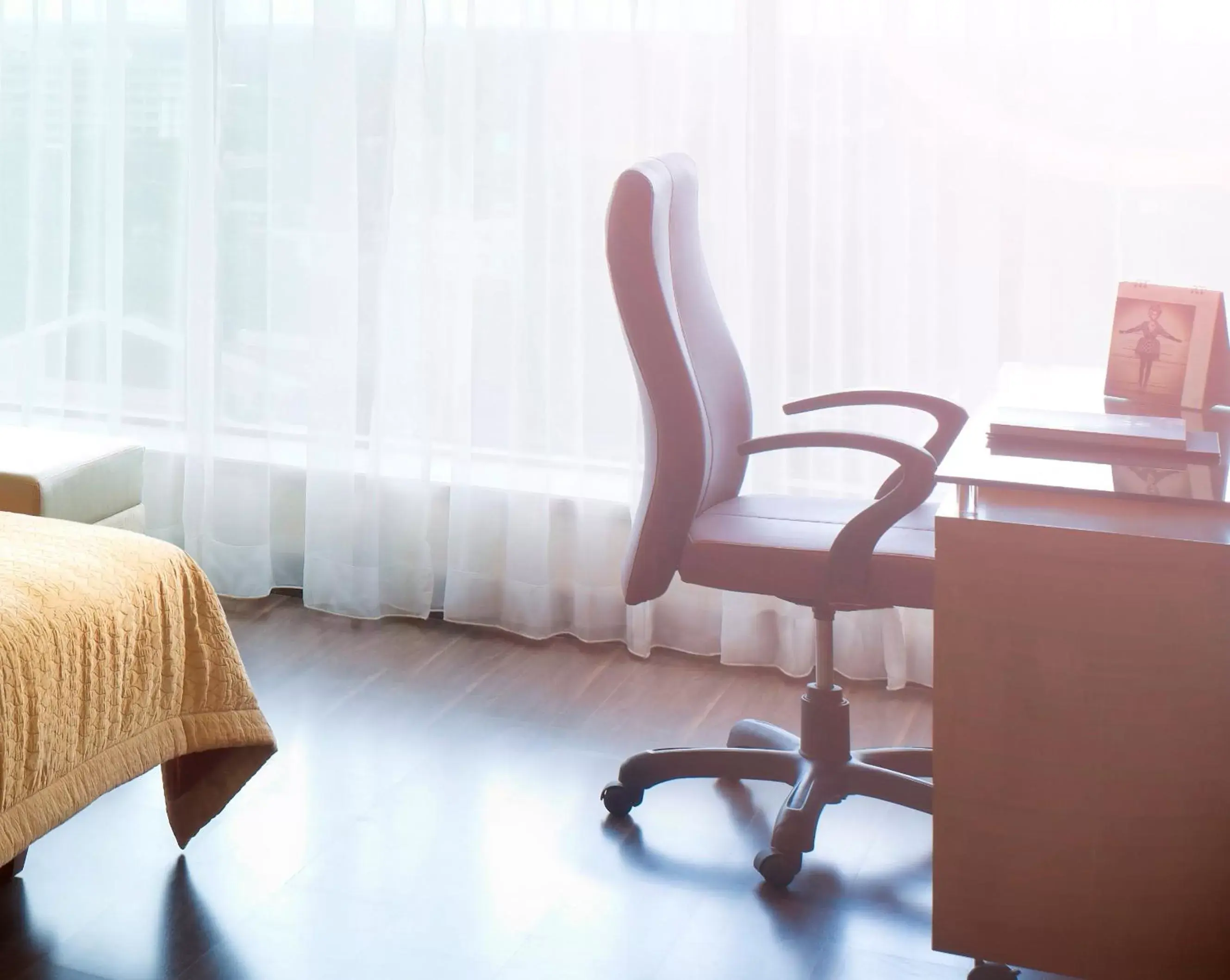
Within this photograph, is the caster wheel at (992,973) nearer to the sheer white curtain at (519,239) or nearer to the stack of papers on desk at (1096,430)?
the stack of papers on desk at (1096,430)

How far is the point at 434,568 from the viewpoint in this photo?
373 centimetres

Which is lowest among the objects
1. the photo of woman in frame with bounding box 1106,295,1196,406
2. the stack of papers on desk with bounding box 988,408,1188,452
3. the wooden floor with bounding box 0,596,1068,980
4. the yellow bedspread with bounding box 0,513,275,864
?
the wooden floor with bounding box 0,596,1068,980

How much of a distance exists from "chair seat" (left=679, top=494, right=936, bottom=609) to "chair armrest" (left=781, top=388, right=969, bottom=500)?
166 mm

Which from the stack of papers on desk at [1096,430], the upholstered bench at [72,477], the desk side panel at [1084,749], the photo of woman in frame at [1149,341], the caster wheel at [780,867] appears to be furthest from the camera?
the upholstered bench at [72,477]

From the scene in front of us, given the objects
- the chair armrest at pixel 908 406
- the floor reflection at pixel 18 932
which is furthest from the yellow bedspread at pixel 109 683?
the chair armrest at pixel 908 406

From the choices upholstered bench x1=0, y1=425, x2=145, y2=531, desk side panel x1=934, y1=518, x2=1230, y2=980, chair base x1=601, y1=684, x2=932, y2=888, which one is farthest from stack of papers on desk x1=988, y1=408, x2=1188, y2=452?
upholstered bench x1=0, y1=425, x2=145, y2=531

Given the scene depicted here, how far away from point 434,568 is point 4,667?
1.77m

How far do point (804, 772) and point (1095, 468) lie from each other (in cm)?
83

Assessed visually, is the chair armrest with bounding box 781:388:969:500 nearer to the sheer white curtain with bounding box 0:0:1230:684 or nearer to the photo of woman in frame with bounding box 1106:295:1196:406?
the photo of woman in frame with bounding box 1106:295:1196:406

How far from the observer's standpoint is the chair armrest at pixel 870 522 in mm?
2324

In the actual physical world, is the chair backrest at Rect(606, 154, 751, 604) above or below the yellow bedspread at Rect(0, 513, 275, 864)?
above

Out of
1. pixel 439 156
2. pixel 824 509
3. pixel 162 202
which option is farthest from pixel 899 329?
pixel 162 202

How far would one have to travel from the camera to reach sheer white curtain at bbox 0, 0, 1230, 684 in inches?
120

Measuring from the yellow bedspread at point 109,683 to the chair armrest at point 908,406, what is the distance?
3.77 ft
